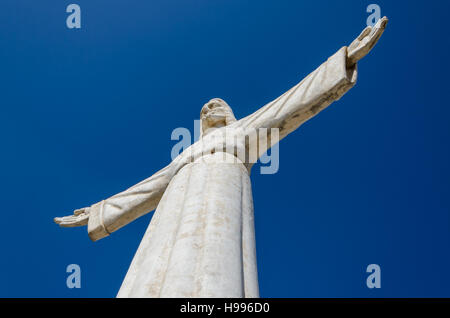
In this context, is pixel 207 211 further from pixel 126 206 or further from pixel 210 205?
pixel 126 206

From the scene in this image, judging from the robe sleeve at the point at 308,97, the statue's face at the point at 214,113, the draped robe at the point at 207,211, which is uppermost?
the statue's face at the point at 214,113

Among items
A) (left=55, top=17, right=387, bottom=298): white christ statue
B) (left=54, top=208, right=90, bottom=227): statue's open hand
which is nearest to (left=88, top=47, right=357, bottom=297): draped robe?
(left=55, top=17, right=387, bottom=298): white christ statue

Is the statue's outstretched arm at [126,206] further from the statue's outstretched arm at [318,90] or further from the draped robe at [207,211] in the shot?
the statue's outstretched arm at [318,90]

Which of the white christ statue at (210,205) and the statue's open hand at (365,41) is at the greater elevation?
the statue's open hand at (365,41)

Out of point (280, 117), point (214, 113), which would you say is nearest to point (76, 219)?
point (214, 113)

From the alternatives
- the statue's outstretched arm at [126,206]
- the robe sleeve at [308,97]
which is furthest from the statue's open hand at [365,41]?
the statue's outstretched arm at [126,206]

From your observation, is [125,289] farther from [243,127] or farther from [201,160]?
[243,127]

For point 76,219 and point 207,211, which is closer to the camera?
point 207,211

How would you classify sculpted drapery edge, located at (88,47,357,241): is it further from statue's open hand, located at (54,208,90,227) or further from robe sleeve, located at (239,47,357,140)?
statue's open hand, located at (54,208,90,227)
